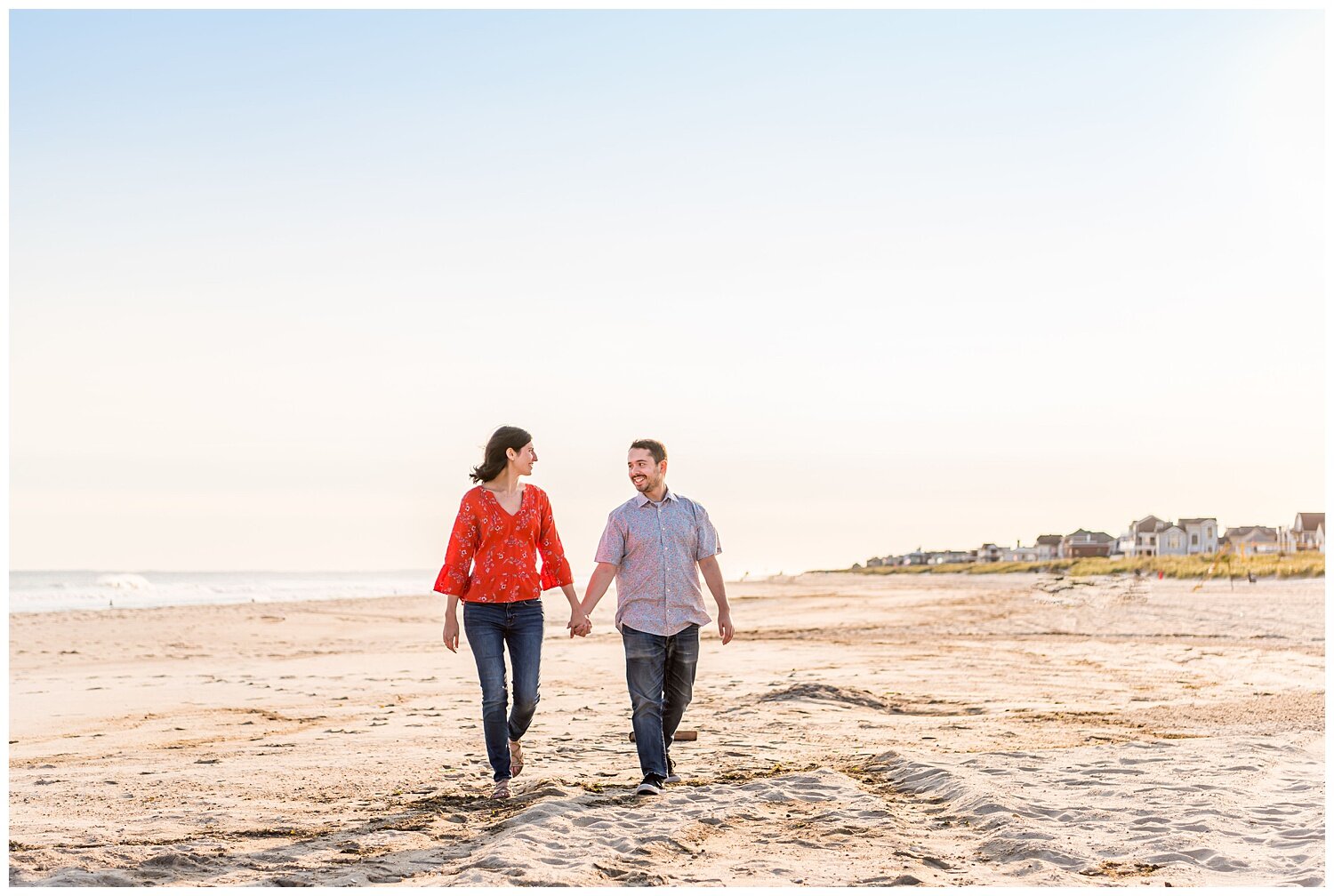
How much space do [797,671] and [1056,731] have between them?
4.76 m

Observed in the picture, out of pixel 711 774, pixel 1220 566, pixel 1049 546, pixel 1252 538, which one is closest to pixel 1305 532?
pixel 1252 538

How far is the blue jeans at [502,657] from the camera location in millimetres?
6098

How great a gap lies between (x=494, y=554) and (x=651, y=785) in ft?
4.95

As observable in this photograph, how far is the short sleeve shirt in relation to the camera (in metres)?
6.15

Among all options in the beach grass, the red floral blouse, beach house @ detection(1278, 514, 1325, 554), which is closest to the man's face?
the red floral blouse

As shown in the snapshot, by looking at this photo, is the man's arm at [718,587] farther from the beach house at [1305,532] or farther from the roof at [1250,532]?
the roof at [1250,532]

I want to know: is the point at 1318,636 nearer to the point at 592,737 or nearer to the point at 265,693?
the point at 592,737

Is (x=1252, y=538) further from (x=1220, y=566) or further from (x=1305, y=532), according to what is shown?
(x=1220, y=566)

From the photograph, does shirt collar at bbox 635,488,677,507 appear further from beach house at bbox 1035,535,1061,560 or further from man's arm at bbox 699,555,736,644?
beach house at bbox 1035,535,1061,560

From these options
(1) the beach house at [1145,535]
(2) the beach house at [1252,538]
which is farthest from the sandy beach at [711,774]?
(1) the beach house at [1145,535]

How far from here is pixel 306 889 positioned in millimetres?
4344

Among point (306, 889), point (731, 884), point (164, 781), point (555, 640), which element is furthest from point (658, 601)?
point (555, 640)

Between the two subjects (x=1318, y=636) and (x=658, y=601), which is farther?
(x=1318, y=636)

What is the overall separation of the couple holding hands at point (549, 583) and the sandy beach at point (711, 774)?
1.50 ft
